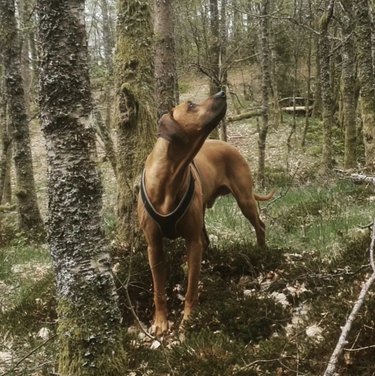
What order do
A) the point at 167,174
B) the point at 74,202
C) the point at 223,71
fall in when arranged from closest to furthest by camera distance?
the point at 74,202 < the point at 167,174 < the point at 223,71

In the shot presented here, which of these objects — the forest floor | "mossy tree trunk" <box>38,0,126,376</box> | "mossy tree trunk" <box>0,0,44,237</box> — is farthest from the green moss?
"mossy tree trunk" <box>0,0,44,237</box>

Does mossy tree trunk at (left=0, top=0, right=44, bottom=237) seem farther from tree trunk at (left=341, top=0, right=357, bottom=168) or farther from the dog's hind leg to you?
tree trunk at (left=341, top=0, right=357, bottom=168)

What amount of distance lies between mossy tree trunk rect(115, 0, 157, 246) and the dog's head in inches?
79.0

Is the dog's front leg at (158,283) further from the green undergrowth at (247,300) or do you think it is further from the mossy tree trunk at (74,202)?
the mossy tree trunk at (74,202)

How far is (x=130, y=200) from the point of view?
22.3ft

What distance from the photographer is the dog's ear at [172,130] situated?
472 centimetres

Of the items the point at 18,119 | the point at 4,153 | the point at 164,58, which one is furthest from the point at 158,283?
the point at 4,153

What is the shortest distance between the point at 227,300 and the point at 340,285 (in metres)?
1.00

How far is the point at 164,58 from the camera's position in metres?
8.42

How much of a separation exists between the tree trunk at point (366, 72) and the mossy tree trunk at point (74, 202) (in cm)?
701

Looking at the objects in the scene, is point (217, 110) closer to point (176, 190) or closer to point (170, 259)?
point (176, 190)

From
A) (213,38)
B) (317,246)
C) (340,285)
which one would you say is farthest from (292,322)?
(213,38)

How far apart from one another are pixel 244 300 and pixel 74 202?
209cm

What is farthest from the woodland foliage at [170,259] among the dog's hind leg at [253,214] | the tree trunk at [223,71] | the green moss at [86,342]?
the tree trunk at [223,71]
